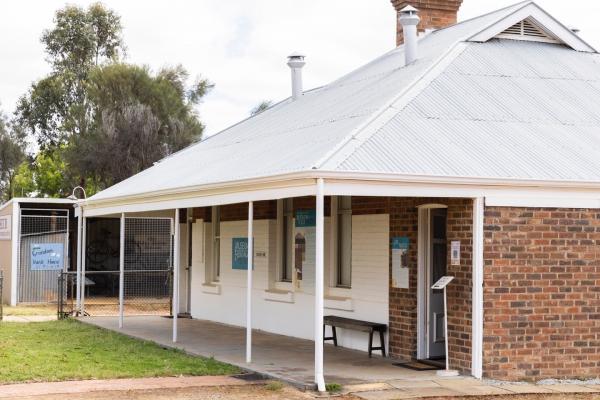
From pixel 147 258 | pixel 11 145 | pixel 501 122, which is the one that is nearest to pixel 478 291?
pixel 501 122

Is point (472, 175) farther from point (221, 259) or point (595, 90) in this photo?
point (221, 259)

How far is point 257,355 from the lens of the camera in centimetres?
1457

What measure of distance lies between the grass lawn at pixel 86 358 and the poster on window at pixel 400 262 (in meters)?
2.64

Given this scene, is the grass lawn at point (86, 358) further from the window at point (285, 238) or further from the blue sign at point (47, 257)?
the blue sign at point (47, 257)

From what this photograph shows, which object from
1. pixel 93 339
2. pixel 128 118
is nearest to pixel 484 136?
pixel 93 339

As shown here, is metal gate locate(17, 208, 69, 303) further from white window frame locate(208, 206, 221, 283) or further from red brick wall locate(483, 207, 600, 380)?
red brick wall locate(483, 207, 600, 380)

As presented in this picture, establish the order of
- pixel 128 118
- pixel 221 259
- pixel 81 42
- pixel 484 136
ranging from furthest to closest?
pixel 81 42
pixel 128 118
pixel 221 259
pixel 484 136

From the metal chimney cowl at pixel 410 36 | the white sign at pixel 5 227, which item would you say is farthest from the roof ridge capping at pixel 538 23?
the white sign at pixel 5 227

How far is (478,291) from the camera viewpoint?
487 inches

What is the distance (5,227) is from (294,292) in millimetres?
12306

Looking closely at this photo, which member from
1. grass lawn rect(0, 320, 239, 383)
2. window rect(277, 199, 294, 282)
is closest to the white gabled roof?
window rect(277, 199, 294, 282)

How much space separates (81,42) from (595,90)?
3821 centimetres

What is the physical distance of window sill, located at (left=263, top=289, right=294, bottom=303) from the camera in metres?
17.5

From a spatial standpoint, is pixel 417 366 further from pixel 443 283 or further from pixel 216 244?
pixel 216 244
